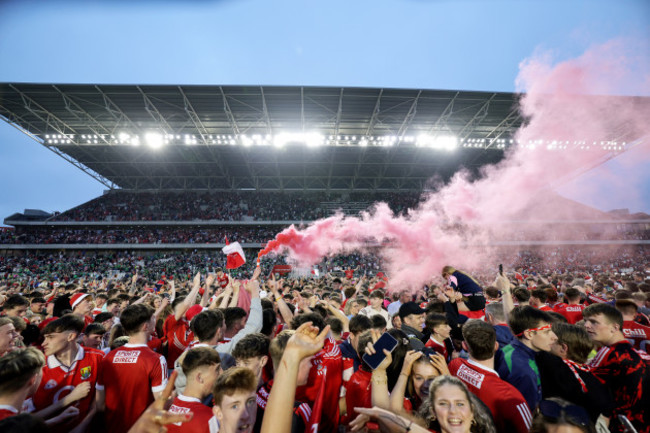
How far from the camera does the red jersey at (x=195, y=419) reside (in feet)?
7.02

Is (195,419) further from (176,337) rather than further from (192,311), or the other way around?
(192,311)

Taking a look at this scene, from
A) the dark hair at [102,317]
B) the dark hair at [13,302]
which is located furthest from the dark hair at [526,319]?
the dark hair at [13,302]

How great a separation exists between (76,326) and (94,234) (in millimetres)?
40282

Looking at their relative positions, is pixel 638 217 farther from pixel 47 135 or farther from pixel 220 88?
pixel 47 135

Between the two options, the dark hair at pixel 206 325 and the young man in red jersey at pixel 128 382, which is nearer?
the young man in red jersey at pixel 128 382

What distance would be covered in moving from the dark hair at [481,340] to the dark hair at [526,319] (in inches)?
43.2

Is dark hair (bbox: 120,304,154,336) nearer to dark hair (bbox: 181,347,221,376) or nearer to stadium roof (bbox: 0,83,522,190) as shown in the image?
dark hair (bbox: 181,347,221,376)

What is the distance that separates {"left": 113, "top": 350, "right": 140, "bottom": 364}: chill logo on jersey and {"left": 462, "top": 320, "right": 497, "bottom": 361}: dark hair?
3.37 metres

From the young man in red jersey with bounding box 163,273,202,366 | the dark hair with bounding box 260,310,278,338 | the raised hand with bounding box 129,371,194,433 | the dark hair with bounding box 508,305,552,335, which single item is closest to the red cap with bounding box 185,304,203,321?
the young man in red jersey with bounding box 163,273,202,366

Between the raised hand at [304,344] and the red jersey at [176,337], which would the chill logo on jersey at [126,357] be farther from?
the raised hand at [304,344]

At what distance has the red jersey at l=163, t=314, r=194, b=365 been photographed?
186 inches

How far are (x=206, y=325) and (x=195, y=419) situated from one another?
4.59 ft

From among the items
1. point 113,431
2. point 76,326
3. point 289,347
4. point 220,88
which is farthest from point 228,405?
point 220,88

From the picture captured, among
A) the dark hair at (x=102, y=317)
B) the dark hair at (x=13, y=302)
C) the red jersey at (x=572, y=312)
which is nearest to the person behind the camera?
the dark hair at (x=13, y=302)
